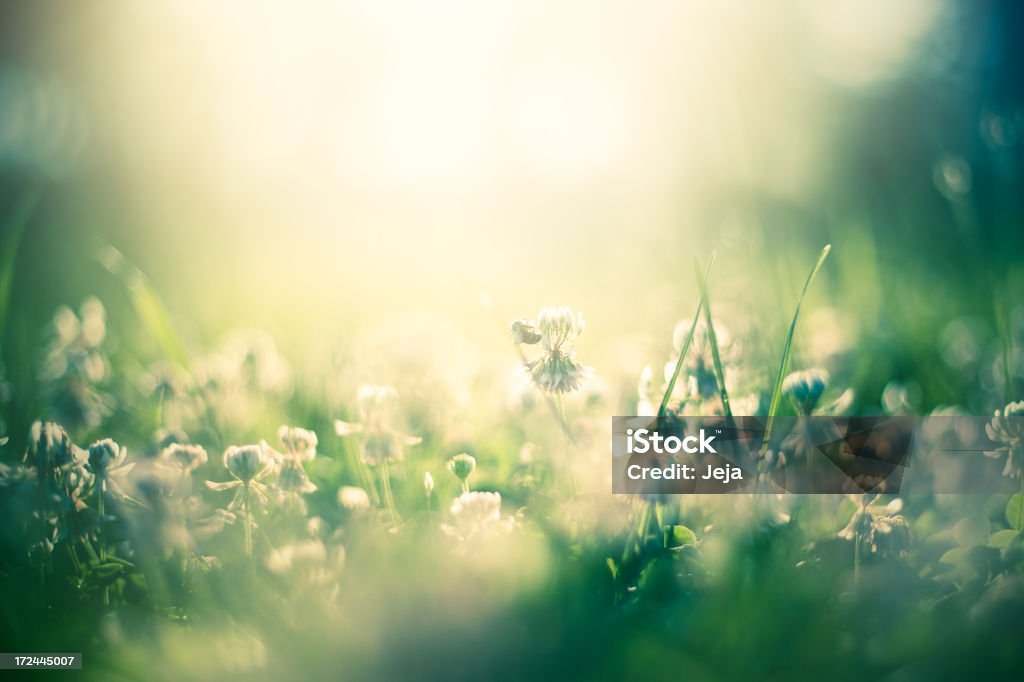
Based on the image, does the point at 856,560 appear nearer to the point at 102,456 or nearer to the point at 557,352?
A: the point at 557,352

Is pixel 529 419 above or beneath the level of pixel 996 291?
beneath

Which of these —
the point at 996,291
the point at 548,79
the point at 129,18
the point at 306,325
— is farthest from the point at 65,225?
the point at 996,291

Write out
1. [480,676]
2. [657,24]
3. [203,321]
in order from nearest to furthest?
[480,676], [657,24], [203,321]

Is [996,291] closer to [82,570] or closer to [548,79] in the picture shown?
[548,79]

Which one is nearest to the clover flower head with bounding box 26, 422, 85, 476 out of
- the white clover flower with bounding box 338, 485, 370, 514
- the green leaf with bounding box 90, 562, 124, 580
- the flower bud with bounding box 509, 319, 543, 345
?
the green leaf with bounding box 90, 562, 124, 580

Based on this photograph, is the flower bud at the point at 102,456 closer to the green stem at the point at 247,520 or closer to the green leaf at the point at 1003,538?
the green stem at the point at 247,520
